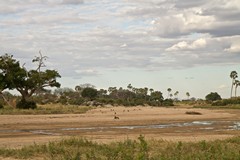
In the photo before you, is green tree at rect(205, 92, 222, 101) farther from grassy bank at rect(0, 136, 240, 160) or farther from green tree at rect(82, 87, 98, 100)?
grassy bank at rect(0, 136, 240, 160)

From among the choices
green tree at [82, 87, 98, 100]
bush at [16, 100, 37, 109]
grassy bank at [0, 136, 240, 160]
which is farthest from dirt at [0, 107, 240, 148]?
green tree at [82, 87, 98, 100]

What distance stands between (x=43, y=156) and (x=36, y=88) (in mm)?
51457

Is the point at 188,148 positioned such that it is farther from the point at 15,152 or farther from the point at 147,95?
the point at 147,95

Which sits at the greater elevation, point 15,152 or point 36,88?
point 36,88

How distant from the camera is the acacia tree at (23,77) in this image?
216 feet

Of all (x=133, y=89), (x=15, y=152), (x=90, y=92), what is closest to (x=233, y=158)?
(x=15, y=152)

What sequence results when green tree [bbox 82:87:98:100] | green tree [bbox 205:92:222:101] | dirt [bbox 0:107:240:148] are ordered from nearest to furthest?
1. dirt [bbox 0:107:240:148]
2. green tree [bbox 82:87:98:100]
3. green tree [bbox 205:92:222:101]

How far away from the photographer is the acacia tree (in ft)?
216

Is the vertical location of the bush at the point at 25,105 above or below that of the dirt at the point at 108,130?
above

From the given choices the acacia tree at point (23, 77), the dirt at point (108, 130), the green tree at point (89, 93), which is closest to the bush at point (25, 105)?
the acacia tree at point (23, 77)

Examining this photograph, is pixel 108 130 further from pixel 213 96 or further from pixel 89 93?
pixel 213 96

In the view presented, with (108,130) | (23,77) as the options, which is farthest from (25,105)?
(108,130)

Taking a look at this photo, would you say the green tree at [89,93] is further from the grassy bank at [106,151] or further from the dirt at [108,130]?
the grassy bank at [106,151]

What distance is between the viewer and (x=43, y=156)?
1708 centimetres
